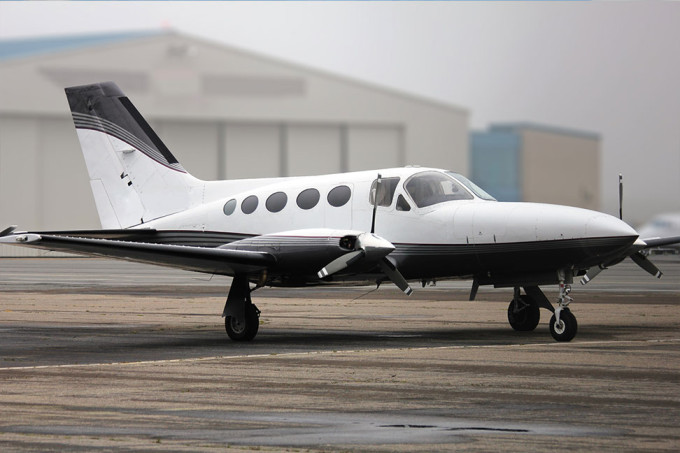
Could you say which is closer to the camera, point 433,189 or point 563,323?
point 563,323

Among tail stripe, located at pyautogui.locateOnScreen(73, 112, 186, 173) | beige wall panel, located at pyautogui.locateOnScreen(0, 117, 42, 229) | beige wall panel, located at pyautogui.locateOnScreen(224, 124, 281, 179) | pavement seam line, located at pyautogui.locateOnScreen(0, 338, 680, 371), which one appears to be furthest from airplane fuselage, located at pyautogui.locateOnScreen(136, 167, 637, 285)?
beige wall panel, located at pyautogui.locateOnScreen(0, 117, 42, 229)

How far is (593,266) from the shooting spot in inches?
659

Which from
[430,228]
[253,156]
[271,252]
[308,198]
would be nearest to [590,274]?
[430,228]

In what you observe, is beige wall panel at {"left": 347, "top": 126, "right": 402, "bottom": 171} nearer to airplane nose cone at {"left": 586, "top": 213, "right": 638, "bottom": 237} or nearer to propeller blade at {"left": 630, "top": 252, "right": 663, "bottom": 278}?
propeller blade at {"left": 630, "top": 252, "right": 663, "bottom": 278}

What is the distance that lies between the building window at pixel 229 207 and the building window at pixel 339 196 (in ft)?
6.70

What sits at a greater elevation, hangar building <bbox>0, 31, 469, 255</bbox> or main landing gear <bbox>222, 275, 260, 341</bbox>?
hangar building <bbox>0, 31, 469, 255</bbox>

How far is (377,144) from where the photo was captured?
132ft

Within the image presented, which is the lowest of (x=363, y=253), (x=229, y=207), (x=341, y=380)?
(x=341, y=380)

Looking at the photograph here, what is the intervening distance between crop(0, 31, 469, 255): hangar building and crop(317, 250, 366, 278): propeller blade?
918 centimetres

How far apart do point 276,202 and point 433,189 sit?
276cm

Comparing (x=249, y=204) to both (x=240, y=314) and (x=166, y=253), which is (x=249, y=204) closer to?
(x=240, y=314)

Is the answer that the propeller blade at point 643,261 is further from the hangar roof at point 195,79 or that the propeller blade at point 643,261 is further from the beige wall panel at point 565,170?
the hangar roof at point 195,79

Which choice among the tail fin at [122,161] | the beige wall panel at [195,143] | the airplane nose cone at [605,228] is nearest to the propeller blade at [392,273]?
the airplane nose cone at [605,228]

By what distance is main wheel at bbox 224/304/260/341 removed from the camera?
56.7 ft
